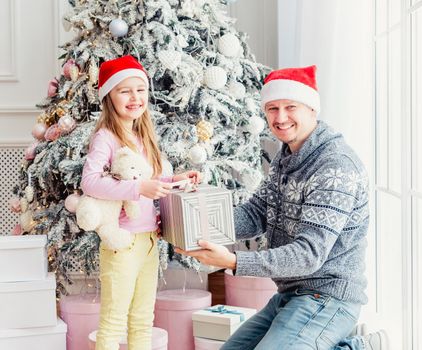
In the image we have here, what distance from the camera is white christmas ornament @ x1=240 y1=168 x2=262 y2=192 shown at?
10.2ft

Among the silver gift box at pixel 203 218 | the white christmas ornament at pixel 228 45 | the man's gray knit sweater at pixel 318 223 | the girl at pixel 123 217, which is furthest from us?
the white christmas ornament at pixel 228 45

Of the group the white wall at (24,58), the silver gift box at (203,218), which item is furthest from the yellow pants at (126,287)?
the white wall at (24,58)

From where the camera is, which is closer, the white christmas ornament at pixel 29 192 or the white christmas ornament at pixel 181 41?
the white christmas ornament at pixel 181 41

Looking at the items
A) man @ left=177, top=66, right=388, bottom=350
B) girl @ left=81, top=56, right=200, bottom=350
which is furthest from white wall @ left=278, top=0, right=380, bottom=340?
girl @ left=81, top=56, right=200, bottom=350

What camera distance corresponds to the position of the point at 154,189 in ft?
6.75

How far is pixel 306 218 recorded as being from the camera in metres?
1.79

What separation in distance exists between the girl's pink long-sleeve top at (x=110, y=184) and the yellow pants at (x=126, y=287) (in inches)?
1.7

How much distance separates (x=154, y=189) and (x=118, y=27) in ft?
3.70

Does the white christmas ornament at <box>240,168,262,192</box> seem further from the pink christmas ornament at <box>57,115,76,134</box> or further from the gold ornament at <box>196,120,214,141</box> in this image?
the pink christmas ornament at <box>57,115,76,134</box>

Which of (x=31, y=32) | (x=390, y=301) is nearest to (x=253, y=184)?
(x=390, y=301)

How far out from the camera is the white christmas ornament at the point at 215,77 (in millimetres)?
3006

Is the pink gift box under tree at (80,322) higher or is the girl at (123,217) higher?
the girl at (123,217)

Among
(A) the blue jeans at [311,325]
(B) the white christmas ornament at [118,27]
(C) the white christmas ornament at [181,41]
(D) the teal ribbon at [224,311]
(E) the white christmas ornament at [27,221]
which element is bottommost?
(D) the teal ribbon at [224,311]

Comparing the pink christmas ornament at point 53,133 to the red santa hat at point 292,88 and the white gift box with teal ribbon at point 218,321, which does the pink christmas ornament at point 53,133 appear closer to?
the white gift box with teal ribbon at point 218,321
